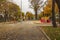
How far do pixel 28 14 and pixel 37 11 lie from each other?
3258 centimetres

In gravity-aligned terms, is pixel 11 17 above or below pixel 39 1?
below

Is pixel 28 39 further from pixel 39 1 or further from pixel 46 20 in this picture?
pixel 39 1

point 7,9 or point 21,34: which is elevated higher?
point 7,9

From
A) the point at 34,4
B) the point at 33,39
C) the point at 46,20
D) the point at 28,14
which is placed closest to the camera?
the point at 33,39

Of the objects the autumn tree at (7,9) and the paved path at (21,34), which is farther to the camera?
the autumn tree at (7,9)

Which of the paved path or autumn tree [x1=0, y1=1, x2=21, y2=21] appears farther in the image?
autumn tree [x1=0, y1=1, x2=21, y2=21]

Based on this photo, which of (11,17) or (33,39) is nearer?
(33,39)

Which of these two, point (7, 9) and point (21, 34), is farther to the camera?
point (7, 9)

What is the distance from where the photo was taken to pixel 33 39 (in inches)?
654

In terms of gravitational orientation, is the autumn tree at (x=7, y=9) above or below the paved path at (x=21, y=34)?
above

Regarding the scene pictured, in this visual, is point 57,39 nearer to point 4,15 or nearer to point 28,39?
point 28,39

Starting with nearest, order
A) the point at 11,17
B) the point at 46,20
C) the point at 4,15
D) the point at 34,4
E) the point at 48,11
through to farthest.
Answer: the point at 46,20 < the point at 48,11 < the point at 4,15 < the point at 11,17 < the point at 34,4

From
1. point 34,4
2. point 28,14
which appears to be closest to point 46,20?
point 34,4

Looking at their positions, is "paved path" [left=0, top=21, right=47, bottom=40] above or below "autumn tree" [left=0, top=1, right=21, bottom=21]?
below
